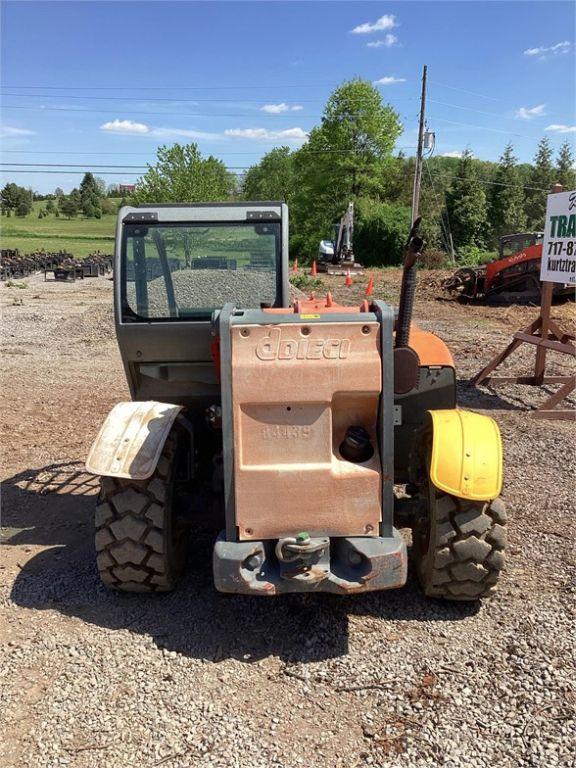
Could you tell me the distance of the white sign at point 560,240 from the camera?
7543mm

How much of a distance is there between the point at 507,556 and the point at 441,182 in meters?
59.9

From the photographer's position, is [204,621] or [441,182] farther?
[441,182]

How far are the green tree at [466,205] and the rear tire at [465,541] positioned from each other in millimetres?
47664

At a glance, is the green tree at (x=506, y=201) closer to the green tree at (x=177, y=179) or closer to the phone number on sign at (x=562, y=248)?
the green tree at (x=177, y=179)

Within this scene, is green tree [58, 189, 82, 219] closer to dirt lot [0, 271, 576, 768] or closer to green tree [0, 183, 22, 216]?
green tree [0, 183, 22, 216]

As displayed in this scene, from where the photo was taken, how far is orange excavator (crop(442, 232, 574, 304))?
56.9 feet

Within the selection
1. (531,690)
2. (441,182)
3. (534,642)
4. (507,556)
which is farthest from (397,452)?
(441,182)

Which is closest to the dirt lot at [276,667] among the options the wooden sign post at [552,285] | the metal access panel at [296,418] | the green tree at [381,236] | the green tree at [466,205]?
the metal access panel at [296,418]

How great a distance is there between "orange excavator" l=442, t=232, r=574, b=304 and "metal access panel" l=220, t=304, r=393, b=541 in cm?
1561

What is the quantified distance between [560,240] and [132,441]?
20.8 ft

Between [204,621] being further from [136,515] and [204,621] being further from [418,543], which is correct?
[418,543]

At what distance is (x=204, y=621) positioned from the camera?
3.45 meters

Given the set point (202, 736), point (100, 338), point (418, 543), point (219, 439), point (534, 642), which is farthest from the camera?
point (100, 338)

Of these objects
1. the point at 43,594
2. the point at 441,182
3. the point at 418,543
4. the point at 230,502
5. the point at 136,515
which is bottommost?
the point at 43,594
